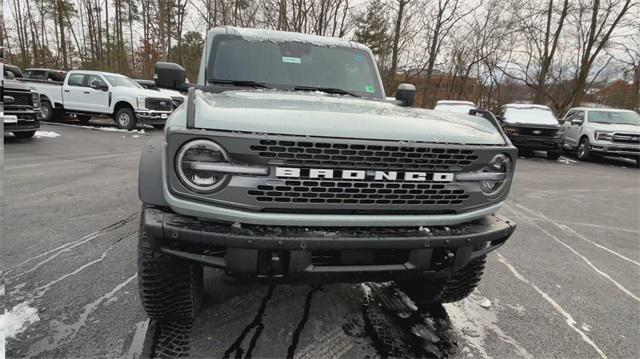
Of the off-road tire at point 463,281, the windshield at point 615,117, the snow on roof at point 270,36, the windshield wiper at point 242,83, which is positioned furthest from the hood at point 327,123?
the windshield at point 615,117

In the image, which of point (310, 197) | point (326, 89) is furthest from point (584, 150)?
point (310, 197)

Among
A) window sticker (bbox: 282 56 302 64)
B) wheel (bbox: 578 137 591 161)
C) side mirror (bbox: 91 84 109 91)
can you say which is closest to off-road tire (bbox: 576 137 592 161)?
wheel (bbox: 578 137 591 161)

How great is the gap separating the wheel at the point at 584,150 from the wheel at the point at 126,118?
49.0 feet

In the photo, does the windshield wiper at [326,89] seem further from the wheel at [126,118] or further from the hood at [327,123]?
the wheel at [126,118]

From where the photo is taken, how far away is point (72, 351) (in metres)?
2.01

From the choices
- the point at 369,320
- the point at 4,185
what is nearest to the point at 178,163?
the point at 369,320

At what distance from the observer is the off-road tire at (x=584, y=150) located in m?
12.7

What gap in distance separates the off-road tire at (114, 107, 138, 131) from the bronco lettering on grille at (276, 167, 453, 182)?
12.7 meters

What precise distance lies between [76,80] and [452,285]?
14481 mm

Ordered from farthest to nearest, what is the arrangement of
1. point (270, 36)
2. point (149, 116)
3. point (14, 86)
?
1. point (149, 116)
2. point (14, 86)
3. point (270, 36)

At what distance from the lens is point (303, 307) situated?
100 inches

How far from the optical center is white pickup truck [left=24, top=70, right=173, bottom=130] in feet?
41.3

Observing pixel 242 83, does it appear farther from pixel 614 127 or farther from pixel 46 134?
pixel 614 127

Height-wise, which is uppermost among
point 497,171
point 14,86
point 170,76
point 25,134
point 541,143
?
point 170,76
